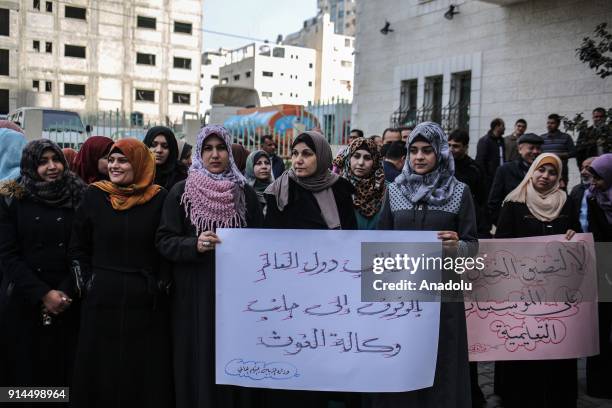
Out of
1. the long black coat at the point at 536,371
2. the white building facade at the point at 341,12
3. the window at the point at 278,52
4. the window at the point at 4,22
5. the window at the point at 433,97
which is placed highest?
the white building facade at the point at 341,12

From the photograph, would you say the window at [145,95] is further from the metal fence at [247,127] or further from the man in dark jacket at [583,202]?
the man in dark jacket at [583,202]

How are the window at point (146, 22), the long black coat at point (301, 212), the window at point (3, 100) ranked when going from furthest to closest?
the window at point (146, 22) < the window at point (3, 100) < the long black coat at point (301, 212)

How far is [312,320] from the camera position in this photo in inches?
131

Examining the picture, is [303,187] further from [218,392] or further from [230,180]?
[218,392]

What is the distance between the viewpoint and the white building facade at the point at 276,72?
3474 inches

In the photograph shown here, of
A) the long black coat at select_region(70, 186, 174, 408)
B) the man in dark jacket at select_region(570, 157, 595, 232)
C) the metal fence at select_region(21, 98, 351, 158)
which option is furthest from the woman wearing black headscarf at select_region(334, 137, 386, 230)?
the metal fence at select_region(21, 98, 351, 158)

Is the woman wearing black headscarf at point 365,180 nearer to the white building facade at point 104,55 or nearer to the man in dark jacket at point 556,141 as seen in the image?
the man in dark jacket at point 556,141

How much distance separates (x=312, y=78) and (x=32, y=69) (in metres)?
52.4

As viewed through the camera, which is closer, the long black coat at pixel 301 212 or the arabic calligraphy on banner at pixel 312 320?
the arabic calligraphy on banner at pixel 312 320

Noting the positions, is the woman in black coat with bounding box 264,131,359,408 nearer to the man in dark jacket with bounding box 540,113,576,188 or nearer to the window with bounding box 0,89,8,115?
the man in dark jacket with bounding box 540,113,576,188

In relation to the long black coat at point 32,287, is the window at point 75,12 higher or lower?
higher

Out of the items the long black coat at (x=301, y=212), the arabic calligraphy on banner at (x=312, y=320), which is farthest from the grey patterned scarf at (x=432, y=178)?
the long black coat at (x=301, y=212)

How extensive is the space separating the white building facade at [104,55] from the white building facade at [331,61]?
37.5 metres

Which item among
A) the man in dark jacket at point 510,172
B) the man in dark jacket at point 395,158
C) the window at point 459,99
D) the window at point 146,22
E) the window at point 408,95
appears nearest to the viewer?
the man in dark jacket at point 510,172
